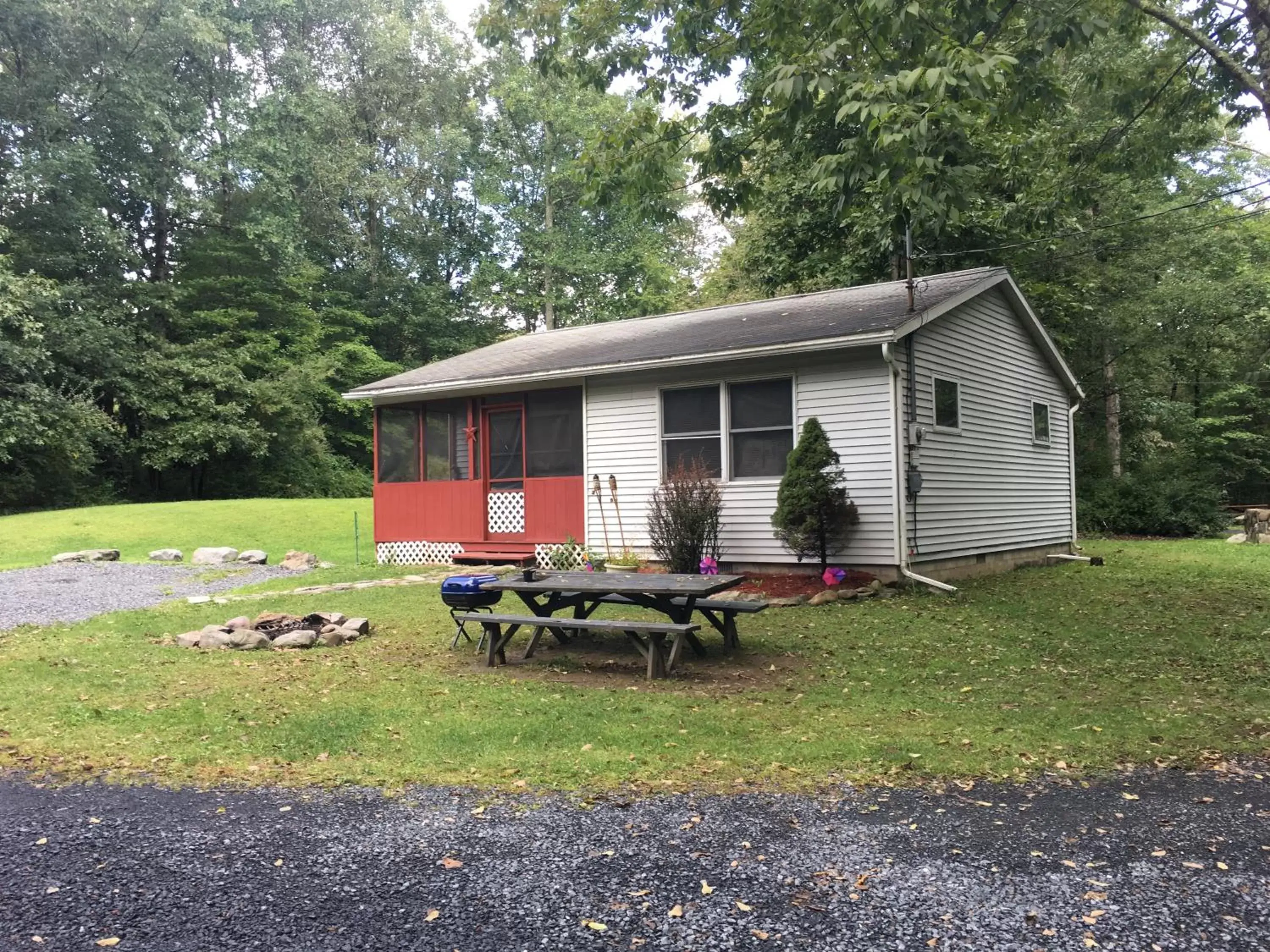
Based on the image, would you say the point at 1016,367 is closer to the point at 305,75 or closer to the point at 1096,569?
the point at 1096,569

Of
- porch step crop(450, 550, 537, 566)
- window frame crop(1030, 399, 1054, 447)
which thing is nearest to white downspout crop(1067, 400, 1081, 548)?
window frame crop(1030, 399, 1054, 447)

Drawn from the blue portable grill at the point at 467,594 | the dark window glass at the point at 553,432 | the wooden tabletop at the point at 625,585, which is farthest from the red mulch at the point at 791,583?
the dark window glass at the point at 553,432

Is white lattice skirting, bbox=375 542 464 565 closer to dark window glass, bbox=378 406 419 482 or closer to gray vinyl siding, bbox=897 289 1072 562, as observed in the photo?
dark window glass, bbox=378 406 419 482

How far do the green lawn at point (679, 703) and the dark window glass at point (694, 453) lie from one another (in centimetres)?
290

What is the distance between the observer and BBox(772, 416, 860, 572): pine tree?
997 centimetres

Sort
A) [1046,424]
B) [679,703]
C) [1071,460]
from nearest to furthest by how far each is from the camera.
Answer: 1. [679,703]
2. [1046,424]
3. [1071,460]

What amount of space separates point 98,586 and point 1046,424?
15.0 metres

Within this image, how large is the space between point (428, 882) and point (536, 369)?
1008cm

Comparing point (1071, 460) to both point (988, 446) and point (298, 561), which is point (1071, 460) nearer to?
point (988, 446)

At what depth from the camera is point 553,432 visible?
13.0m

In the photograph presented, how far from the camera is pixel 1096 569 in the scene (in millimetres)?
12758

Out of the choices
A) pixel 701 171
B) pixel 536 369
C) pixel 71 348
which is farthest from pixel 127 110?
pixel 701 171

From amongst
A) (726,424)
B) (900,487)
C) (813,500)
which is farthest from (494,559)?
(900,487)

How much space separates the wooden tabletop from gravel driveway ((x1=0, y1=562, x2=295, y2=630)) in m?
5.64
